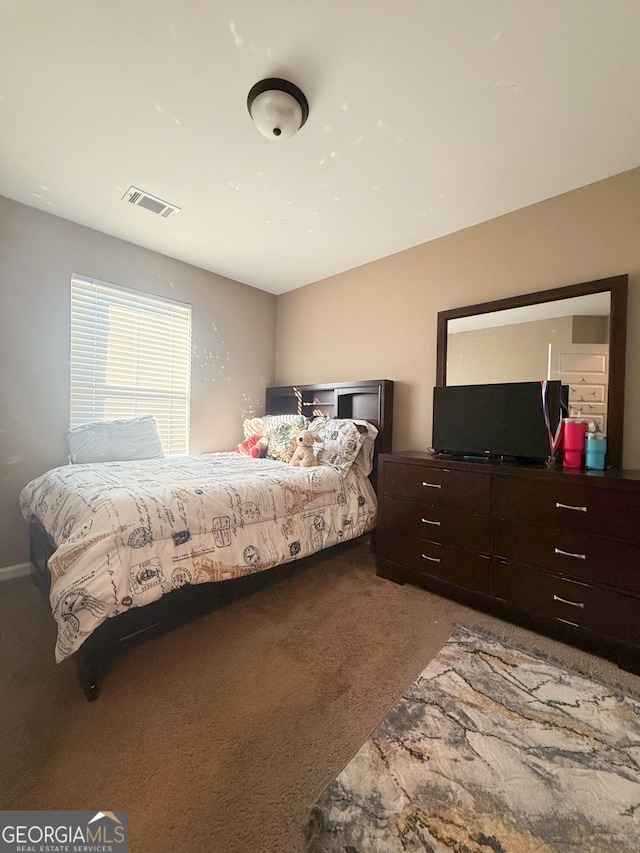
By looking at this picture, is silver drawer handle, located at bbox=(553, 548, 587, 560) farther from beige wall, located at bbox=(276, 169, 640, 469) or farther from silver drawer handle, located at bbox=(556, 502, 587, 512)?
beige wall, located at bbox=(276, 169, 640, 469)

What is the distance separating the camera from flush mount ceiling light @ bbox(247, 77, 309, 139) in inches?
55.2

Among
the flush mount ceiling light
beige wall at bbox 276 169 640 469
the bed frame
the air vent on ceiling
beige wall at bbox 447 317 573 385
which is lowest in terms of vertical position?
the bed frame

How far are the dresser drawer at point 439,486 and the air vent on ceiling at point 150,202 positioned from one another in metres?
→ 2.25

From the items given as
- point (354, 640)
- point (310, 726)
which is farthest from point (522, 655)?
point (310, 726)

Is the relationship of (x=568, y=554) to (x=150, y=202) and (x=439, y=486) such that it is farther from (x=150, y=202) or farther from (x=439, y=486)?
(x=150, y=202)

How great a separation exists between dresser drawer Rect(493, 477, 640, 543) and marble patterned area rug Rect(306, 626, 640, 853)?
2.08ft

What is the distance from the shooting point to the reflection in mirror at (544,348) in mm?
1917

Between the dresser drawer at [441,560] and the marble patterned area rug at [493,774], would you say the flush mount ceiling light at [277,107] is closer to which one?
the dresser drawer at [441,560]

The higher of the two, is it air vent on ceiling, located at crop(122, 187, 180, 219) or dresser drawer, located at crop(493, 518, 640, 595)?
air vent on ceiling, located at crop(122, 187, 180, 219)

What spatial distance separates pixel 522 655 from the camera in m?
1.55

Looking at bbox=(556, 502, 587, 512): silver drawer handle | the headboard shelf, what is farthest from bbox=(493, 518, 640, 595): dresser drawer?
the headboard shelf

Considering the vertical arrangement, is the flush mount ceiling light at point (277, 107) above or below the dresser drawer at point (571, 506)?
above

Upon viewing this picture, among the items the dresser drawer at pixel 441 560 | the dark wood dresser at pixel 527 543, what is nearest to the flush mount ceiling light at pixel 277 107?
the dark wood dresser at pixel 527 543

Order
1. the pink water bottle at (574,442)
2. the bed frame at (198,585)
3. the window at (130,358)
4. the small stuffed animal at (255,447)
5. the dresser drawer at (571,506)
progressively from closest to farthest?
1. the bed frame at (198,585)
2. the dresser drawer at (571,506)
3. the pink water bottle at (574,442)
4. the window at (130,358)
5. the small stuffed animal at (255,447)
